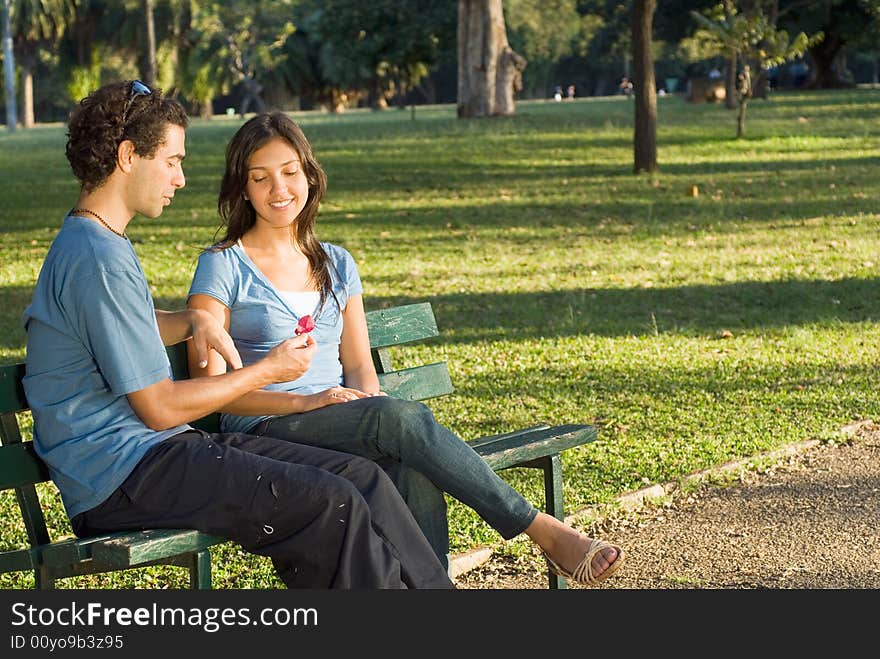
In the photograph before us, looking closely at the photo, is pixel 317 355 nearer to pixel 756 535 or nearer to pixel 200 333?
pixel 200 333

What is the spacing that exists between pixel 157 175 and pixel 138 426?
0.68 metres

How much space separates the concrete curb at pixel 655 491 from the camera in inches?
202

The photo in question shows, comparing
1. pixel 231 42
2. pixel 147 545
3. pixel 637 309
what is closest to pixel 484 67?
pixel 637 309

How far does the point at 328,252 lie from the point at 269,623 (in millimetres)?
1532

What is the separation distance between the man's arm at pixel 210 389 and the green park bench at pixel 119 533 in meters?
0.31

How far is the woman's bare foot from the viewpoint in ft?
13.8

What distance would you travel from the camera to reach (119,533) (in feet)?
12.6

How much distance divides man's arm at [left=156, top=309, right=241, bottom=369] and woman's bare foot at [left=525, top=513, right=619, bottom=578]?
1.01 m

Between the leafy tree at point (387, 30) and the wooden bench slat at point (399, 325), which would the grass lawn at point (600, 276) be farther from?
the leafy tree at point (387, 30)

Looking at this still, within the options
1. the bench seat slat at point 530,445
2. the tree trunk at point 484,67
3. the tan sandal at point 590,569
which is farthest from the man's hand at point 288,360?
the tree trunk at point 484,67

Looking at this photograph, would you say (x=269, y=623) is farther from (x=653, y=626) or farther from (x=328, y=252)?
(x=328, y=252)

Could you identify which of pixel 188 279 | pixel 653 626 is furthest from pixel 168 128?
pixel 188 279

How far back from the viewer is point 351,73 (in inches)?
2281

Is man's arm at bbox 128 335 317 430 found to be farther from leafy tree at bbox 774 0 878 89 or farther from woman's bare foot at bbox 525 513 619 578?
leafy tree at bbox 774 0 878 89
